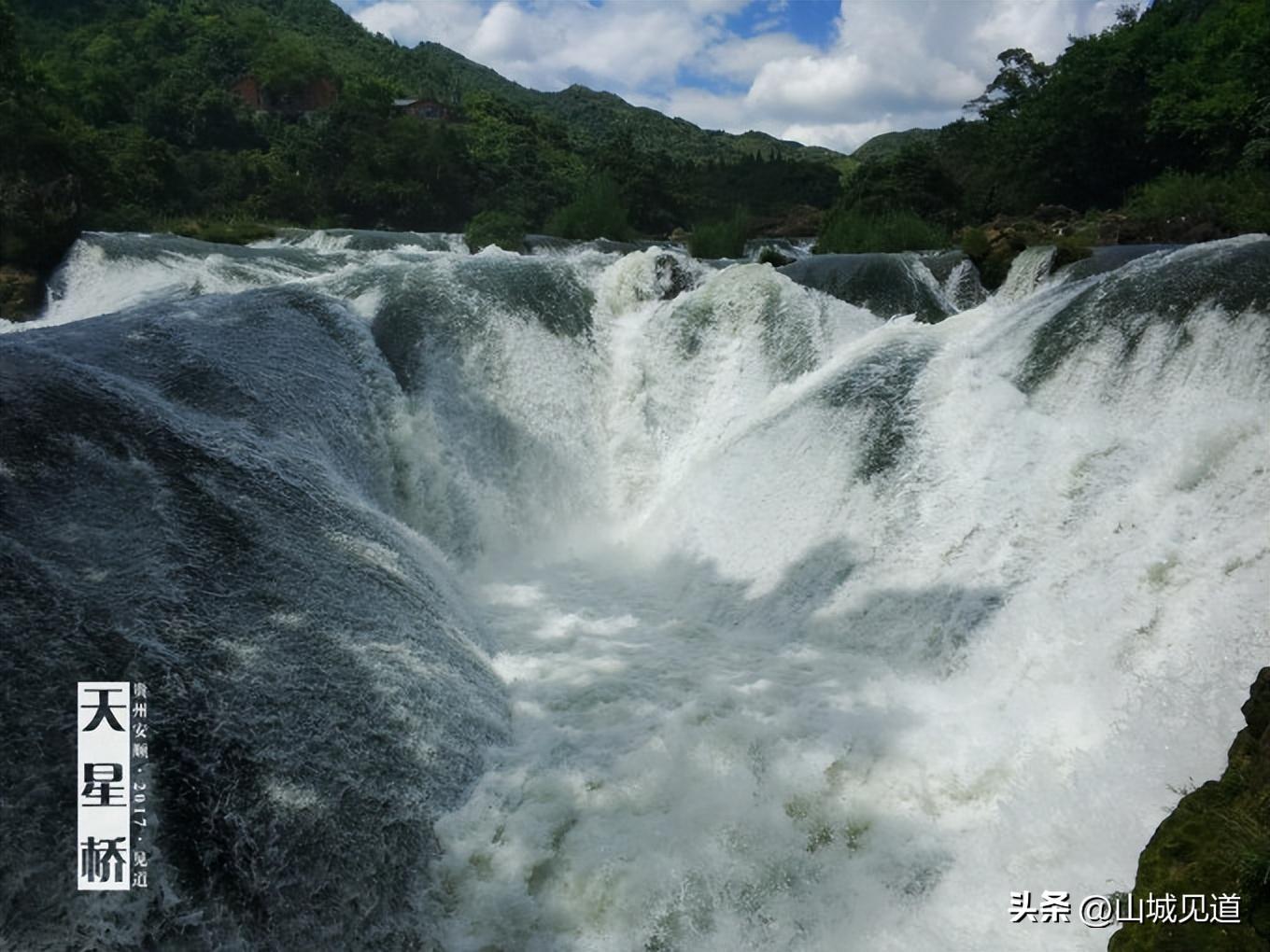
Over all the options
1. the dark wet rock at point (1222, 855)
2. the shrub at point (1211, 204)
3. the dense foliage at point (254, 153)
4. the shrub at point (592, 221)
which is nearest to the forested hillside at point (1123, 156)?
the shrub at point (1211, 204)

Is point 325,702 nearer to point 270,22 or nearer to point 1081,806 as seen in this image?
point 1081,806

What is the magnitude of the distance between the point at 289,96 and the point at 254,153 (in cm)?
1537

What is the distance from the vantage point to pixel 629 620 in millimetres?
6215

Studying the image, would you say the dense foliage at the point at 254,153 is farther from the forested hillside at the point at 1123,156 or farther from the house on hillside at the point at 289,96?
the forested hillside at the point at 1123,156

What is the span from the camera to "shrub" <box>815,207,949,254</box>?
1441 cm

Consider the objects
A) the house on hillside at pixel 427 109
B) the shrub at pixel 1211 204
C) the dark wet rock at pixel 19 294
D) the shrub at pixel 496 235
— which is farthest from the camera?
the house on hillside at pixel 427 109

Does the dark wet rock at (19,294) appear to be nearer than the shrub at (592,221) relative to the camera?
Yes

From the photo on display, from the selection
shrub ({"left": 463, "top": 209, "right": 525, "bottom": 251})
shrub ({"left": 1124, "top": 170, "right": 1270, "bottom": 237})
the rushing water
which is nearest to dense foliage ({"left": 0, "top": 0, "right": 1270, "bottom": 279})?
shrub ({"left": 1124, "top": 170, "right": 1270, "bottom": 237})

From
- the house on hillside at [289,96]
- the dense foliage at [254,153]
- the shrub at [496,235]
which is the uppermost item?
the house on hillside at [289,96]

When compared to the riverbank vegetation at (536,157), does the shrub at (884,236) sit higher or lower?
lower

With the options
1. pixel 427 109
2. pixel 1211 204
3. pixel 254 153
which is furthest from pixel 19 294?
pixel 427 109

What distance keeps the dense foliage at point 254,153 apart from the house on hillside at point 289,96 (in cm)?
10

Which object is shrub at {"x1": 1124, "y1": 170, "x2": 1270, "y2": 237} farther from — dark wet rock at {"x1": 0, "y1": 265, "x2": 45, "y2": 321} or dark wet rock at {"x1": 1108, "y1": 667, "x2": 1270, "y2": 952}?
dark wet rock at {"x1": 0, "y1": 265, "x2": 45, "y2": 321}

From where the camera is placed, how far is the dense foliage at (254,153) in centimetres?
1580
